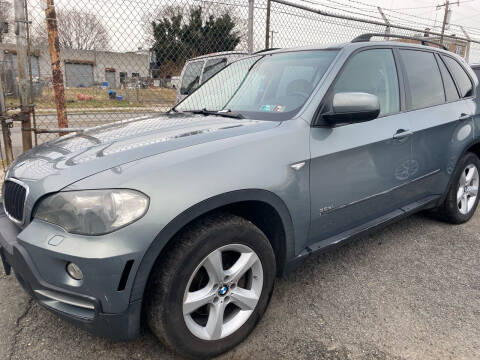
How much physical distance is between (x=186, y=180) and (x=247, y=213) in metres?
0.57

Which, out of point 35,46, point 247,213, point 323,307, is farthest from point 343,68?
point 35,46

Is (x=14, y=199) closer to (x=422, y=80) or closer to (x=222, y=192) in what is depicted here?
(x=222, y=192)

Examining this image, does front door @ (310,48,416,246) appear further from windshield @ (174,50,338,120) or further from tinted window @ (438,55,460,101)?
tinted window @ (438,55,460,101)

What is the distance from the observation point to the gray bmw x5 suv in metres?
1.61

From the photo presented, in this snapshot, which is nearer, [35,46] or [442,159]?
[442,159]

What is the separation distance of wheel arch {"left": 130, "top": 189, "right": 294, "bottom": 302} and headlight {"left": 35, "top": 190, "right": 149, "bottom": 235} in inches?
6.3

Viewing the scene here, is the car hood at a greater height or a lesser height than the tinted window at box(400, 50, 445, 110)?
lesser

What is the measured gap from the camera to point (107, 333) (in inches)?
65.1

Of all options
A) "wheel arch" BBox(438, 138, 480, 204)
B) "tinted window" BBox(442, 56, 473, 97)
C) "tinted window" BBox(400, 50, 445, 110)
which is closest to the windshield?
"tinted window" BBox(400, 50, 445, 110)

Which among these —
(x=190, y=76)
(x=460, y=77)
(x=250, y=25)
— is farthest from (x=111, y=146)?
(x=190, y=76)

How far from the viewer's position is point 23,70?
3963 mm

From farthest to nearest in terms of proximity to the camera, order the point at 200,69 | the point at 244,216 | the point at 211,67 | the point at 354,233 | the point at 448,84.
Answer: the point at 200,69
the point at 211,67
the point at 448,84
the point at 354,233
the point at 244,216

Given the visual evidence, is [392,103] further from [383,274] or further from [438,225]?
[438,225]

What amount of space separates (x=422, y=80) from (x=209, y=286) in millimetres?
2549
